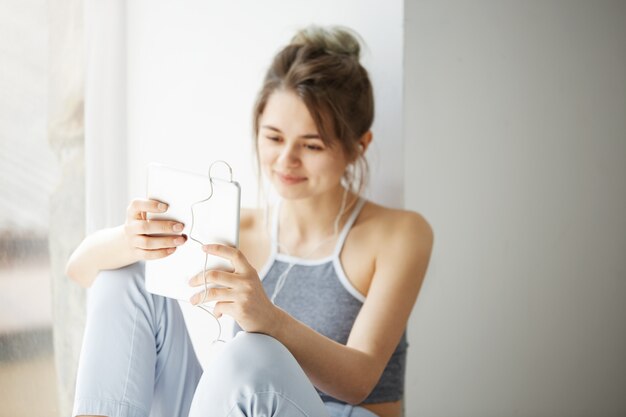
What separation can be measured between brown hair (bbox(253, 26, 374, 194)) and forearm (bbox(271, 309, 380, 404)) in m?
0.37

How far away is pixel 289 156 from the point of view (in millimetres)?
1168

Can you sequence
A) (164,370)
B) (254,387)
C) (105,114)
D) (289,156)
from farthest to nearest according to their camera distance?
(105,114), (289,156), (164,370), (254,387)

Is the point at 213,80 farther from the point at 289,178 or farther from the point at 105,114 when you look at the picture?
the point at 289,178

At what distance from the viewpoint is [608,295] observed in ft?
3.88

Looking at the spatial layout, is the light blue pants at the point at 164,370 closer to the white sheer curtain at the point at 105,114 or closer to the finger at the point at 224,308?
the finger at the point at 224,308

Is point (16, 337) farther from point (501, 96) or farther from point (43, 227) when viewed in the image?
point (501, 96)

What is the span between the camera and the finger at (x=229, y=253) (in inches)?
34.9

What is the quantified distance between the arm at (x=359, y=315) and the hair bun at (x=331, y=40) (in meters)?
0.32

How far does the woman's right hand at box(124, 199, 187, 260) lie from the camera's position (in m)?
0.94

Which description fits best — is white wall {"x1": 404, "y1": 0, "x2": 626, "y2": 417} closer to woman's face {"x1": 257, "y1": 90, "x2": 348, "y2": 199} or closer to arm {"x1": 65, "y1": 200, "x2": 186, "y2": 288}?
woman's face {"x1": 257, "y1": 90, "x2": 348, "y2": 199}

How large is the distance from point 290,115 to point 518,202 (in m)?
0.44

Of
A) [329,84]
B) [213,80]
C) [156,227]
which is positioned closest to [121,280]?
[156,227]

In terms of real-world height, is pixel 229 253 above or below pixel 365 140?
below

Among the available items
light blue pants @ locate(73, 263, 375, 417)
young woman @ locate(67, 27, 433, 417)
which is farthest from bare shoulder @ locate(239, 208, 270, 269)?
light blue pants @ locate(73, 263, 375, 417)
